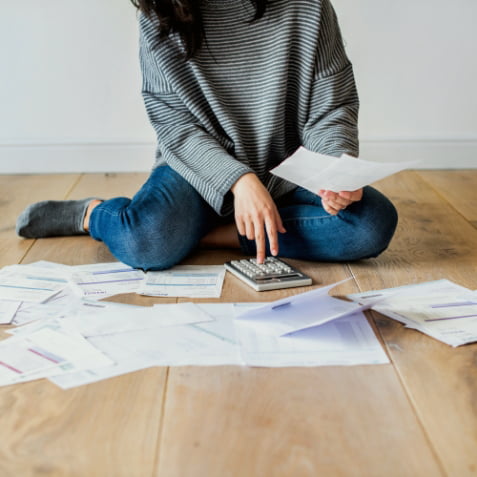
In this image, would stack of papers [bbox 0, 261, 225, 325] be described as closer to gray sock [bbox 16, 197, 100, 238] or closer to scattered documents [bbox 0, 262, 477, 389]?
scattered documents [bbox 0, 262, 477, 389]

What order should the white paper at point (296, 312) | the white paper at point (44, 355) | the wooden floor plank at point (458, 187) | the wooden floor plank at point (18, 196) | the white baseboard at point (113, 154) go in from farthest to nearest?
the white baseboard at point (113, 154) → the wooden floor plank at point (458, 187) → the wooden floor plank at point (18, 196) → the white paper at point (296, 312) → the white paper at point (44, 355)

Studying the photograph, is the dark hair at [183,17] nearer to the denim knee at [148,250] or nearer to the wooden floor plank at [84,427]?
the denim knee at [148,250]

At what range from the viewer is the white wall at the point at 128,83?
7.47 feet

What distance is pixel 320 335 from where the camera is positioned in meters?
1.09

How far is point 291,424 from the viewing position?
0.86 meters

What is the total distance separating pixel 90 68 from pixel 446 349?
1.67 meters

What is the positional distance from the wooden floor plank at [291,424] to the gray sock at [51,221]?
78cm

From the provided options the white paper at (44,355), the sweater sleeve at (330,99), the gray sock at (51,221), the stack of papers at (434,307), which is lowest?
the gray sock at (51,221)

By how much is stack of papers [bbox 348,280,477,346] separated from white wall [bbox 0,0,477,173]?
1.17 meters

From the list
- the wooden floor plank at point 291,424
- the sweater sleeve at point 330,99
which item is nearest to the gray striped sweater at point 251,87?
the sweater sleeve at point 330,99

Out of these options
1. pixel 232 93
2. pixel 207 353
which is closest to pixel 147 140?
pixel 232 93

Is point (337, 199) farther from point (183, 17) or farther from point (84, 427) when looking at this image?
point (84, 427)

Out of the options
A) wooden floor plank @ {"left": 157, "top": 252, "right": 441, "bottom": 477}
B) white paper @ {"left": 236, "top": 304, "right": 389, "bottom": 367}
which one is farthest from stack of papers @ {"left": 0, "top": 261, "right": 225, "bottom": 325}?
wooden floor plank @ {"left": 157, "top": 252, "right": 441, "bottom": 477}

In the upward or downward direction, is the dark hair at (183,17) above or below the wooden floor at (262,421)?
above
